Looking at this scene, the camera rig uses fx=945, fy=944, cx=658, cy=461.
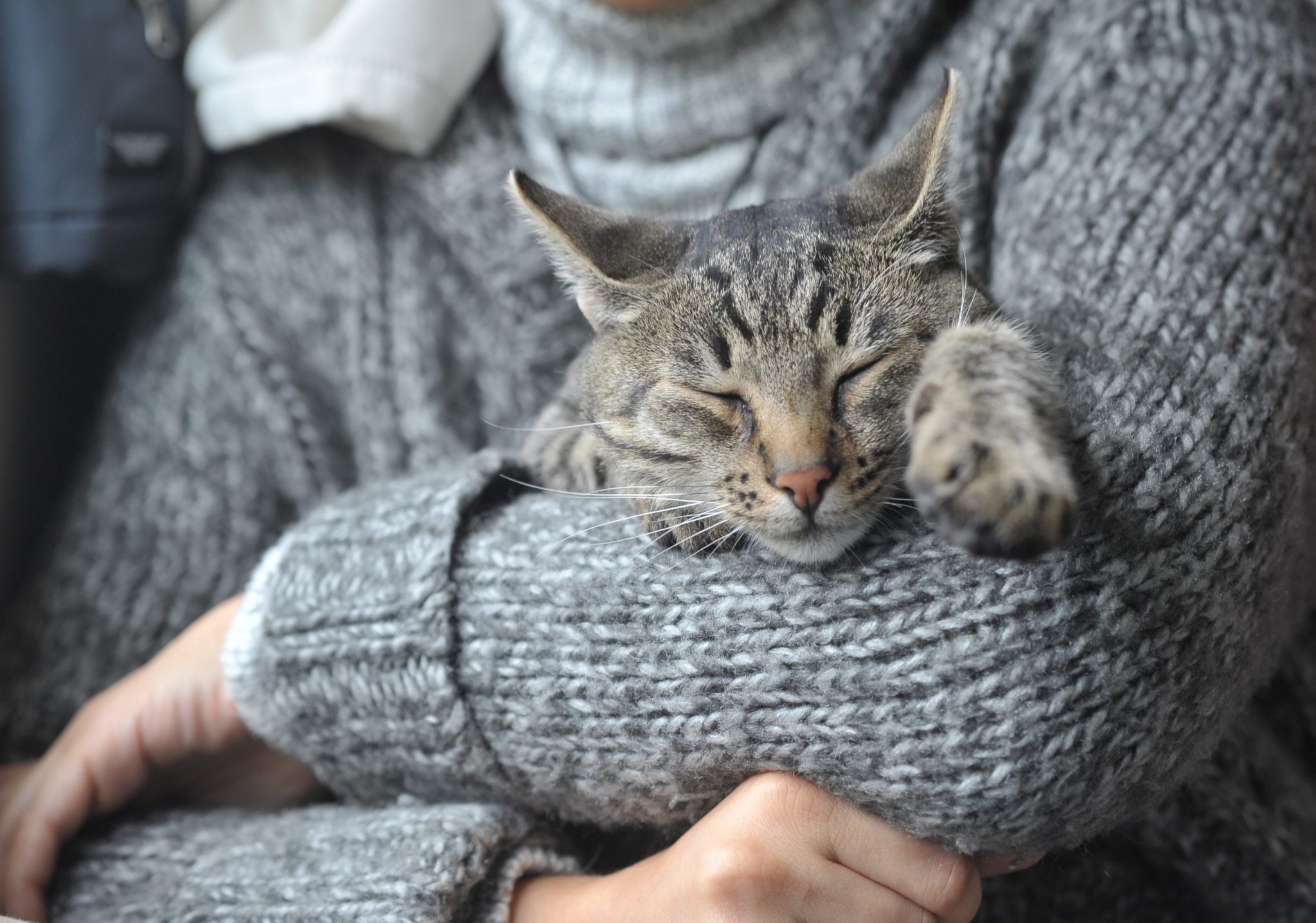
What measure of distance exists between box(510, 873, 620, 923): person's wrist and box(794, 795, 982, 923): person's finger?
0.20 metres

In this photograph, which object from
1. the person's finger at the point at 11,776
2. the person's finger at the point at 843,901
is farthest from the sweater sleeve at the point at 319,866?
the person's finger at the point at 843,901

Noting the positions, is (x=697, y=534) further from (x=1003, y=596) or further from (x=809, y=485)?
(x=1003, y=596)

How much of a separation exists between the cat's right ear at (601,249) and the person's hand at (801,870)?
443 mm

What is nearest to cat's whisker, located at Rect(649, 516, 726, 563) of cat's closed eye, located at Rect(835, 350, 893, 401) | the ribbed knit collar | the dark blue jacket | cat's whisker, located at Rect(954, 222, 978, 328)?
cat's closed eye, located at Rect(835, 350, 893, 401)

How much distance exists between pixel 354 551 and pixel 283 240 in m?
0.58

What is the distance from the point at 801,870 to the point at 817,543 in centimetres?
24

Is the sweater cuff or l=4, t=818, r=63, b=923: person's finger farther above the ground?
the sweater cuff

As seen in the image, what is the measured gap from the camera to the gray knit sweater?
69cm

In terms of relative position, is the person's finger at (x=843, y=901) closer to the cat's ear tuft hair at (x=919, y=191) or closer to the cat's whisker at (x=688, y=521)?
the cat's whisker at (x=688, y=521)

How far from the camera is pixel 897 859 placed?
0.72 metres

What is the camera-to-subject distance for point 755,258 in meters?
0.84

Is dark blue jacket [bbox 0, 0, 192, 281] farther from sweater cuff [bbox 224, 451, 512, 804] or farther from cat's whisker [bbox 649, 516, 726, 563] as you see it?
cat's whisker [bbox 649, 516, 726, 563]

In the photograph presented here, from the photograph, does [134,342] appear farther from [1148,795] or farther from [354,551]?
[1148,795]

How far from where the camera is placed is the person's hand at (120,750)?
3.20 feet
